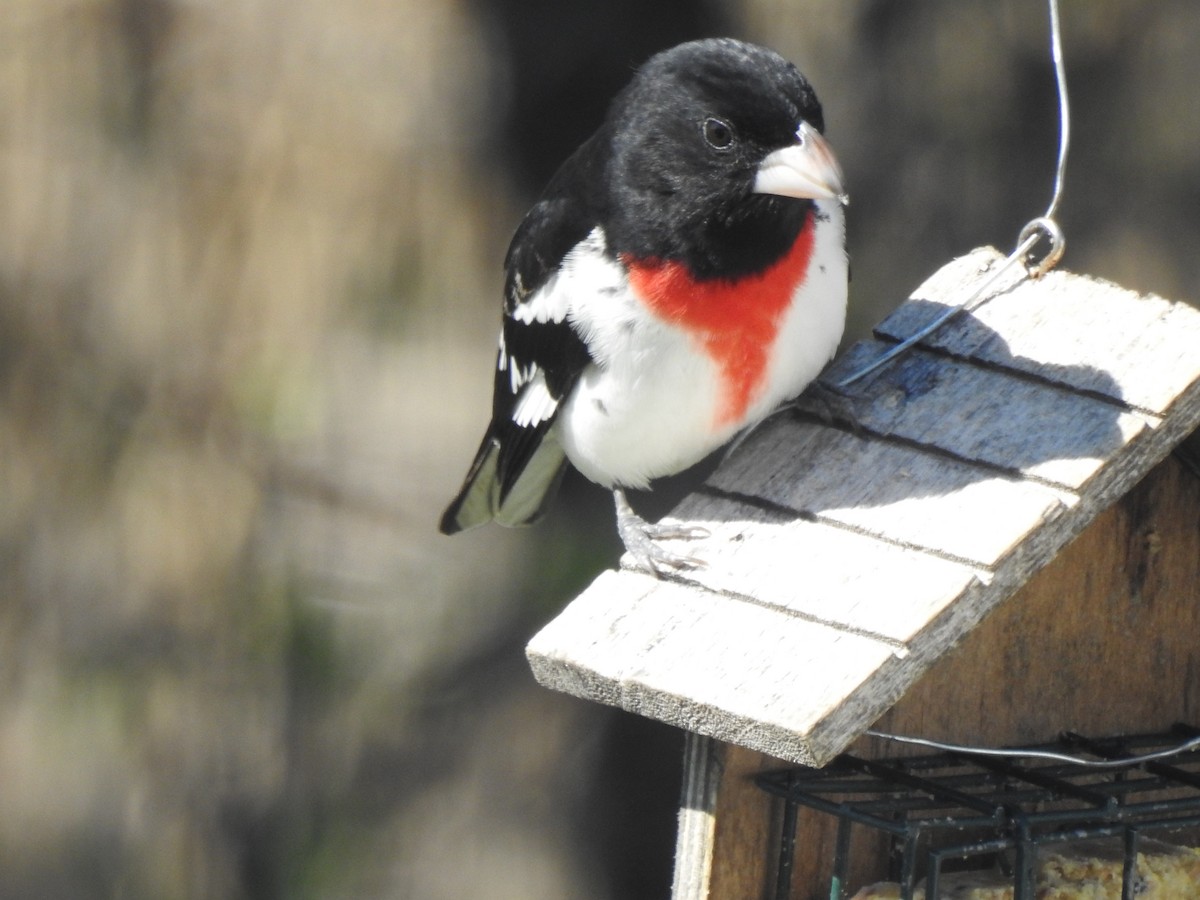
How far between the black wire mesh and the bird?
1.39 ft

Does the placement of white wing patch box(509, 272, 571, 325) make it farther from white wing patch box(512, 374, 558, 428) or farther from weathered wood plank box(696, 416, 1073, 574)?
weathered wood plank box(696, 416, 1073, 574)

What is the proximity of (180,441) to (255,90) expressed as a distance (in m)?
0.74

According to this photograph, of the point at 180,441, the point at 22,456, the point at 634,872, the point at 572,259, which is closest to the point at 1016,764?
the point at 572,259

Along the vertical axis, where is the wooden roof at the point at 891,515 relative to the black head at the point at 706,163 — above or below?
below

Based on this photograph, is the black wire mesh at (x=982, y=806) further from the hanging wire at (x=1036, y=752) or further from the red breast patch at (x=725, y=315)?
the red breast patch at (x=725, y=315)

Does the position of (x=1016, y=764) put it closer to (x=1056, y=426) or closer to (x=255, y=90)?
(x=1056, y=426)

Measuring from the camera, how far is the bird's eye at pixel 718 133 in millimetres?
2205

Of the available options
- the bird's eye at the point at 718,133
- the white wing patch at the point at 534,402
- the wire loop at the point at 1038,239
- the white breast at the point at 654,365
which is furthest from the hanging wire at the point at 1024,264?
the white wing patch at the point at 534,402

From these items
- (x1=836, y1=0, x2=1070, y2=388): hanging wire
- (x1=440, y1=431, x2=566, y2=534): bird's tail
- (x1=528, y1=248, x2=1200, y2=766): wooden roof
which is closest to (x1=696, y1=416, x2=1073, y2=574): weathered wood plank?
(x1=528, y1=248, x2=1200, y2=766): wooden roof

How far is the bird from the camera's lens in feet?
7.17

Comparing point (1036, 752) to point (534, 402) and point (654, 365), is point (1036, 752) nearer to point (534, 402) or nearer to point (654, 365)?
point (654, 365)

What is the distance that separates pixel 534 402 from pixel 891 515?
26.7 inches

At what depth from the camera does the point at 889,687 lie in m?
1.67

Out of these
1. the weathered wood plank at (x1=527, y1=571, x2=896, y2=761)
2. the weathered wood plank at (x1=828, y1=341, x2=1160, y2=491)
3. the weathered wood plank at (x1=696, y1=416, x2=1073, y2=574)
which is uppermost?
the weathered wood plank at (x1=828, y1=341, x2=1160, y2=491)
